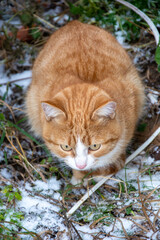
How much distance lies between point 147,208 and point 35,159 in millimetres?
1192

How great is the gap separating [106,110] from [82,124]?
8.4 inches

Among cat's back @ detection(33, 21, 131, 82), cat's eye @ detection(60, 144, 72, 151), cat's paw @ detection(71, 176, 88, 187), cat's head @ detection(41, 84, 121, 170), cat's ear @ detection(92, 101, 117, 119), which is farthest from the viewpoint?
cat's paw @ detection(71, 176, 88, 187)

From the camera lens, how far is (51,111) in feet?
7.48

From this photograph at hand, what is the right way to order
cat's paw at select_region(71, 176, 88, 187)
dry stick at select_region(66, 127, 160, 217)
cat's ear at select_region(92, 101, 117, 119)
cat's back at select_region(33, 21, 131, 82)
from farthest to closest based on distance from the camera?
cat's paw at select_region(71, 176, 88, 187) → cat's back at select_region(33, 21, 131, 82) → dry stick at select_region(66, 127, 160, 217) → cat's ear at select_region(92, 101, 117, 119)

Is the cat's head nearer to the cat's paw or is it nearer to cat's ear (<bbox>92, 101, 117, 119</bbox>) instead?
cat's ear (<bbox>92, 101, 117, 119</bbox>)

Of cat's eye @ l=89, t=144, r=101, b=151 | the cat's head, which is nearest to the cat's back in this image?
the cat's head

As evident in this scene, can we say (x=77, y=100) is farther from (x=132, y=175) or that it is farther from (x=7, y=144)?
(x=7, y=144)

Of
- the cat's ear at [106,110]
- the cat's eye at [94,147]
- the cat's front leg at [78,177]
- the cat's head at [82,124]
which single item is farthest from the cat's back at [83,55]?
the cat's front leg at [78,177]

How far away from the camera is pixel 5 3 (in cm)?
433

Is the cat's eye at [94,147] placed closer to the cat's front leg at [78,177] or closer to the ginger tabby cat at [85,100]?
the ginger tabby cat at [85,100]

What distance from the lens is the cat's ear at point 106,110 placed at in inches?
84.6

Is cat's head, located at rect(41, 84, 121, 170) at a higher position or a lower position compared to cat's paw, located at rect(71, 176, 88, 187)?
higher

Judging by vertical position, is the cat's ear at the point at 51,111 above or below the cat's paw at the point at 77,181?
above

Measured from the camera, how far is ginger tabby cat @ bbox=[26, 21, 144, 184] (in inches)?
90.9
